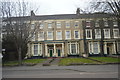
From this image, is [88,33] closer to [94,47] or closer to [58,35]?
[94,47]

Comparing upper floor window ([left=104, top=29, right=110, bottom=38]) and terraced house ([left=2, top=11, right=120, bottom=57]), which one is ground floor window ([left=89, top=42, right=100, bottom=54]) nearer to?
terraced house ([left=2, top=11, right=120, bottom=57])

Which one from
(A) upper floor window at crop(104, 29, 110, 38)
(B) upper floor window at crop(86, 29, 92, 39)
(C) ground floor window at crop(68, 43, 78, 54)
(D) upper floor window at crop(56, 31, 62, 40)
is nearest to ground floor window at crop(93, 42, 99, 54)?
(B) upper floor window at crop(86, 29, 92, 39)

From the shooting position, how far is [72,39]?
107 feet

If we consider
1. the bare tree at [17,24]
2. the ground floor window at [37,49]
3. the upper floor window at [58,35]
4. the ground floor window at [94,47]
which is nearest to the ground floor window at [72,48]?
the upper floor window at [58,35]

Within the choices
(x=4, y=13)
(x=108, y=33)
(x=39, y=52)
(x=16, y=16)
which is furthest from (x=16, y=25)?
(x=108, y=33)

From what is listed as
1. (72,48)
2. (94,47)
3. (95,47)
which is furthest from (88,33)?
(72,48)

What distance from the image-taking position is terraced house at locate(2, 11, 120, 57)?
3175 centimetres

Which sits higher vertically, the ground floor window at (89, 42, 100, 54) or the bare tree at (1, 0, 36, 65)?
the bare tree at (1, 0, 36, 65)

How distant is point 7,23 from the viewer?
1656cm

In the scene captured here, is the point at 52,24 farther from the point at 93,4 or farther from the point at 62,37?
the point at 93,4

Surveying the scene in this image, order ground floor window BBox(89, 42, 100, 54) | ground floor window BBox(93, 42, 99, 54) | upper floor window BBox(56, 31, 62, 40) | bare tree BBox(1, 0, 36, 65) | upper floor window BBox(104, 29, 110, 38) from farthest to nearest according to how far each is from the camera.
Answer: upper floor window BBox(56, 31, 62, 40) → upper floor window BBox(104, 29, 110, 38) → ground floor window BBox(93, 42, 99, 54) → ground floor window BBox(89, 42, 100, 54) → bare tree BBox(1, 0, 36, 65)

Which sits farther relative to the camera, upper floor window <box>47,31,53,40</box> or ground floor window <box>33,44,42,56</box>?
upper floor window <box>47,31,53,40</box>

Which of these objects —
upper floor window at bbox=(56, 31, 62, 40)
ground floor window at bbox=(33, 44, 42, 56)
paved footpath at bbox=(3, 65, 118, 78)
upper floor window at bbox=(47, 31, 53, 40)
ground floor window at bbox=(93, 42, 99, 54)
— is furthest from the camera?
upper floor window at bbox=(47, 31, 53, 40)

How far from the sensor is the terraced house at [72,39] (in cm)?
3175
